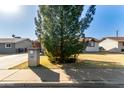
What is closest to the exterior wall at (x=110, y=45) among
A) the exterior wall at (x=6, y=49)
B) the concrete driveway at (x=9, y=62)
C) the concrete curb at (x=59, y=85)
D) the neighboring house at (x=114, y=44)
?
the neighboring house at (x=114, y=44)

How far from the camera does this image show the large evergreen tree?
41.1 ft

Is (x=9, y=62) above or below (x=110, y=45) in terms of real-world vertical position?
below

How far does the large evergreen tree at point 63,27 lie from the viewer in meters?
12.5

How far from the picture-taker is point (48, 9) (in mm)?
12750

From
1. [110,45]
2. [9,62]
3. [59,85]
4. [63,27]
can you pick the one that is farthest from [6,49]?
[59,85]

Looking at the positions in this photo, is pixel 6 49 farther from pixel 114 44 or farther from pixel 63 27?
pixel 63 27

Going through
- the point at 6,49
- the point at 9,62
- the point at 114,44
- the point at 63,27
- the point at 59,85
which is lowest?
the point at 59,85

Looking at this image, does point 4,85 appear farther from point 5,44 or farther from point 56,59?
point 5,44

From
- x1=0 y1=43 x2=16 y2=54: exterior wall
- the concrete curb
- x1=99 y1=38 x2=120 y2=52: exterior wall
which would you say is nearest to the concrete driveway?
the concrete curb

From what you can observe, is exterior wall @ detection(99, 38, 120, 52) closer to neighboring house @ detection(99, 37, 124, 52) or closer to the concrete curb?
neighboring house @ detection(99, 37, 124, 52)

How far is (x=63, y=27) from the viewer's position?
1259 centimetres

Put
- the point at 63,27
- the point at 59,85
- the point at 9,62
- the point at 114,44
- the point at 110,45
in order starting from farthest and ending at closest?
the point at 110,45
the point at 114,44
the point at 9,62
the point at 63,27
the point at 59,85
